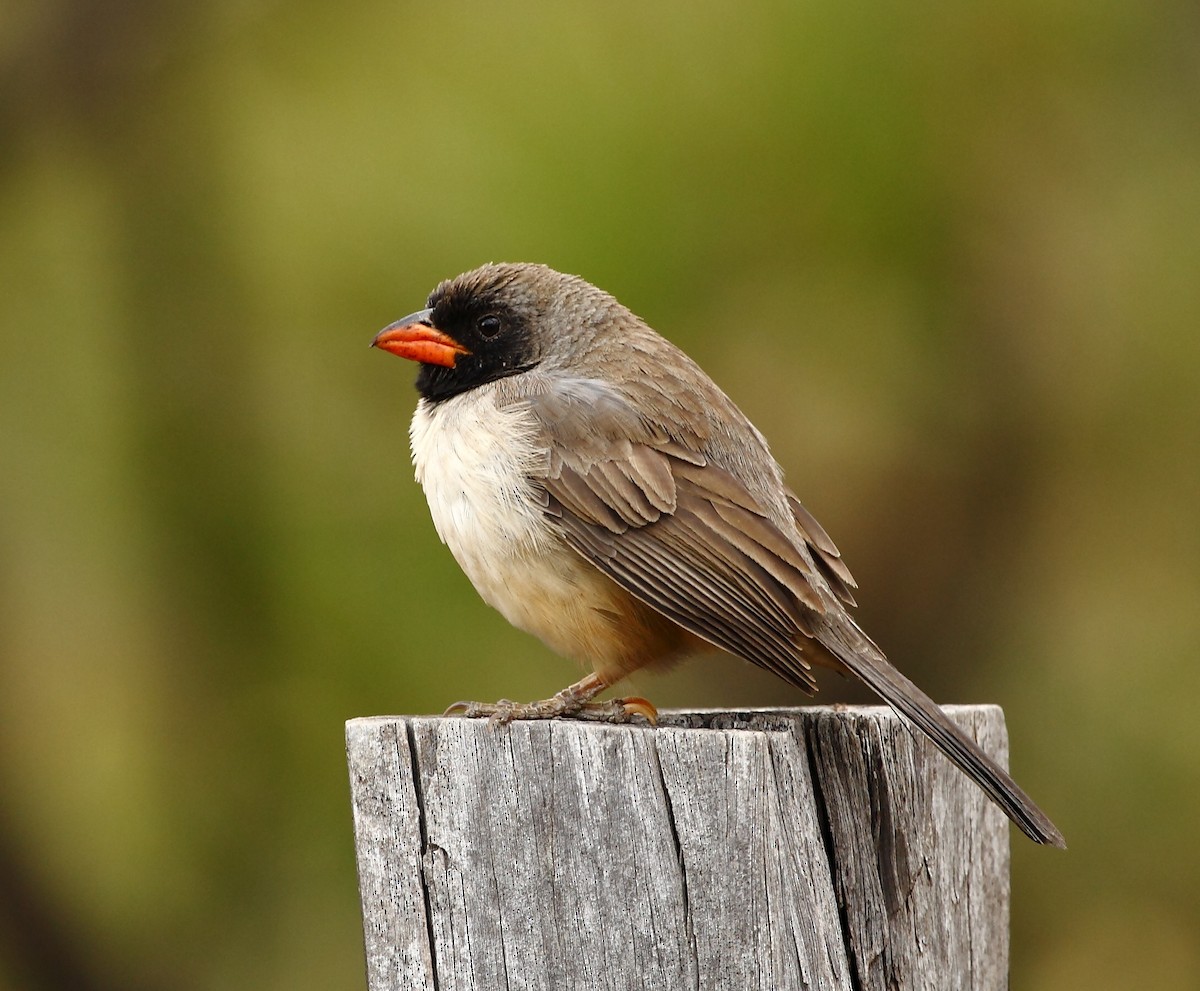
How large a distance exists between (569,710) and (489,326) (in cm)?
157

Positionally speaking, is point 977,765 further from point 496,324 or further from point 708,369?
point 708,369

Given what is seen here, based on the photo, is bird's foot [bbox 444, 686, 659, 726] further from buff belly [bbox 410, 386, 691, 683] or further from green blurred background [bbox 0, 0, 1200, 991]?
green blurred background [bbox 0, 0, 1200, 991]

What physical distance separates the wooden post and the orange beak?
1.98 meters

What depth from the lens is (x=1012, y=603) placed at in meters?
5.90

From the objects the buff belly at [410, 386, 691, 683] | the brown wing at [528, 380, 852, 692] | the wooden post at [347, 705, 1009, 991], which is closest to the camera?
the wooden post at [347, 705, 1009, 991]

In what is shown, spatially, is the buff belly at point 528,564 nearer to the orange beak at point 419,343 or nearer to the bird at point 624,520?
the bird at point 624,520

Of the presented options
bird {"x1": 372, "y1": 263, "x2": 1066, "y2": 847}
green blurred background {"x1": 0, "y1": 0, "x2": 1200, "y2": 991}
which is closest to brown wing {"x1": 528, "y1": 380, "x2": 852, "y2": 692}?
bird {"x1": 372, "y1": 263, "x2": 1066, "y2": 847}

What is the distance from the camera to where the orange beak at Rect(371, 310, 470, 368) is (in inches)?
185

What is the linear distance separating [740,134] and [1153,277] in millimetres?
1681

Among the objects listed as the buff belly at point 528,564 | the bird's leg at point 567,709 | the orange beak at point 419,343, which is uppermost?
the orange beak at point 419,343

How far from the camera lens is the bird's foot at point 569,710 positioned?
3.38 metres

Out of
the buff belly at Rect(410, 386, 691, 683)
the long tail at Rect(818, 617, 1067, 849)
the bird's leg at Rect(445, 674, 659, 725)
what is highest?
the buff belly at Rect(410, 386, 691, 683)

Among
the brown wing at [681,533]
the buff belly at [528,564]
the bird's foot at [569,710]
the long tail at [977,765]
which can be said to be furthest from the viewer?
the buff belly at [528,564]

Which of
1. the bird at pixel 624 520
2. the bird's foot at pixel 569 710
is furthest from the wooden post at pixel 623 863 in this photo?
the bird at pixel 624 520
